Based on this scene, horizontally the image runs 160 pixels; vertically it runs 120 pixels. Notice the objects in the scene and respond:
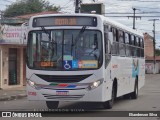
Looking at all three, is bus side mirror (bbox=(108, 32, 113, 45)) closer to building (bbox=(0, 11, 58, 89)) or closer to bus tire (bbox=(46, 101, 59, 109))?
bus tire (bbox=(46, 101, 59, 109))

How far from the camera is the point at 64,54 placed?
589 inches

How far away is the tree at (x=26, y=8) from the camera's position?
267 ft

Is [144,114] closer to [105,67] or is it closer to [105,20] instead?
[105,67]

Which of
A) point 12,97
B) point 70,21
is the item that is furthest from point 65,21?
point 12,97

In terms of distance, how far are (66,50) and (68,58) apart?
0.91ft

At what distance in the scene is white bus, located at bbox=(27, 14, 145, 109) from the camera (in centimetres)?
1484

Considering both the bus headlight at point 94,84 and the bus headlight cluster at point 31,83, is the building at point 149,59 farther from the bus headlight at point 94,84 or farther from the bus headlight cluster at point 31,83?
the bus headlight cluster at point 31,83

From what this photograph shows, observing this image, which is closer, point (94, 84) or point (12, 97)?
point (94, 84)

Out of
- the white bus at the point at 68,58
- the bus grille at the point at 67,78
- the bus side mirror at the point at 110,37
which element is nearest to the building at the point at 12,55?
the bus side mirror at the point at 110,37

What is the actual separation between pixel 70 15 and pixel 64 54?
1379mm

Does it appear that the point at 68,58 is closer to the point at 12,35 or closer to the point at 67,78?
the point at 67,78

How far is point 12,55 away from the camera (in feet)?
111

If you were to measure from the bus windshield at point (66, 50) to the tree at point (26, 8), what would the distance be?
65299 millimetres

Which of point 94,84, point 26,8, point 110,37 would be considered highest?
point 26,8
